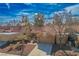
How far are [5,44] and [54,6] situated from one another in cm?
40

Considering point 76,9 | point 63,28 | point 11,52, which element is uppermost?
point 76,9

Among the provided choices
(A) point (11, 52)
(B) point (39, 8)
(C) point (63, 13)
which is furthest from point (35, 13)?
(A) point (11, 52)

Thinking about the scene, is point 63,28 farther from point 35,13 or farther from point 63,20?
point 35,13

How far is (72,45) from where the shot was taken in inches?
51.8

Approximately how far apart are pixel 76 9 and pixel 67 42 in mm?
219

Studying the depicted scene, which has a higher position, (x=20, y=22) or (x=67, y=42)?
(x=20, y=22)

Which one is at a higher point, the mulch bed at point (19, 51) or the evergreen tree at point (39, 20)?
the evergreen tree at point (39, 20)

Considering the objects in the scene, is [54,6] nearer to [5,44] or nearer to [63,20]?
[63,20]

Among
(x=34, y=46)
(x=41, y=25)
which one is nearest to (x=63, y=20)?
(x=41, y=25)

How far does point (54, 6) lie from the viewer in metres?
1.32

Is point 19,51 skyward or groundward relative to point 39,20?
groundward

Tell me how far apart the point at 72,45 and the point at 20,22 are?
1.20 ft

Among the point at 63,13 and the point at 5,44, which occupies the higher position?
the point at 63,13

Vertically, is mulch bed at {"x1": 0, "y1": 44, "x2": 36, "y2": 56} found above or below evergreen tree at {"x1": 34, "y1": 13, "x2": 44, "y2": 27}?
below
